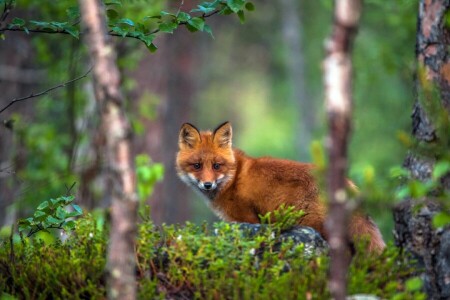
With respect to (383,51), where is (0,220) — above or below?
below

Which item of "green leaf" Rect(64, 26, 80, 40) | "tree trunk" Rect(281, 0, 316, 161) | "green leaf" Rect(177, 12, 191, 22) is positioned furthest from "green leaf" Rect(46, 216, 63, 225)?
"tree trunk" Rect(281, 0, 316, 161)

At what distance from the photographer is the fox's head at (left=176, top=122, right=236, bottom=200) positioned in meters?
8.67

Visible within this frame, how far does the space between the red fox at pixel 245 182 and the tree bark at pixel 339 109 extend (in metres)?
2.22

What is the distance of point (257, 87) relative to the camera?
40188mm

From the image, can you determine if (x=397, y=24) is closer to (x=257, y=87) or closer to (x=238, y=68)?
(x=238, y=68)

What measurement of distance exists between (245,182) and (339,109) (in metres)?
3.99

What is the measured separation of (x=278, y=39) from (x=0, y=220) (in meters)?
20.0

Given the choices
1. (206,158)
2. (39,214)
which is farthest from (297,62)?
(39,214)

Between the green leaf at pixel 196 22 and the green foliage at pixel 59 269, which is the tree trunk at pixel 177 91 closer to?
the green leaf at pixel 196 22

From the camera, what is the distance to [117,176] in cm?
495

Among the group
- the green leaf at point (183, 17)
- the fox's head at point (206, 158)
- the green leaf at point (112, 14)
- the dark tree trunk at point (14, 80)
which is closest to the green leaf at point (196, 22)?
the green leaf at point (183, 17)

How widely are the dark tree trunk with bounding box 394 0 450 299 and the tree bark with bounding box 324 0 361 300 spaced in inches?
65.2

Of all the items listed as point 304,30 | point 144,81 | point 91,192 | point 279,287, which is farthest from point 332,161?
point 304,30

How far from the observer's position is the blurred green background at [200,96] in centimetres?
1209
